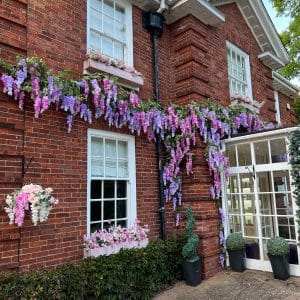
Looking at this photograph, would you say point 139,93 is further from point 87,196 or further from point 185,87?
point 87,196

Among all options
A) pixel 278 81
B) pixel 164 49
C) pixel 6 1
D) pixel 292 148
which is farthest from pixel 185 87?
pixel 278 81

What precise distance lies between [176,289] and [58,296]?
2416mm

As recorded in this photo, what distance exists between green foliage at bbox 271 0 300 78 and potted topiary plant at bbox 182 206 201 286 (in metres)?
11.8

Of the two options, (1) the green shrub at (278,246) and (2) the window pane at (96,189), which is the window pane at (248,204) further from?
(2) the window pane at (96,189)

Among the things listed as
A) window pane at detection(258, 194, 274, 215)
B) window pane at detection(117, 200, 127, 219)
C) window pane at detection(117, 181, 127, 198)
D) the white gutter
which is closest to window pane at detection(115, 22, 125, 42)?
window pane at detection(117, 181, 127, 198)

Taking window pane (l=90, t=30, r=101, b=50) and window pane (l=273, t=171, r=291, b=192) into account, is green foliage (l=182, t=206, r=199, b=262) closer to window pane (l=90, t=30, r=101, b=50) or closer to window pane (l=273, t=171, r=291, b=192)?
window pane (l=273, t=171, r=291, b=192)

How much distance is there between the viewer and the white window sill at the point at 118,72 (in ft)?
16.9

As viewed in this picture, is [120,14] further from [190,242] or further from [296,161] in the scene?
[190,242]

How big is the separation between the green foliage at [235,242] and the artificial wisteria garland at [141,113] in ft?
2.87

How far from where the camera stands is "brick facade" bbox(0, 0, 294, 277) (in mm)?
4129

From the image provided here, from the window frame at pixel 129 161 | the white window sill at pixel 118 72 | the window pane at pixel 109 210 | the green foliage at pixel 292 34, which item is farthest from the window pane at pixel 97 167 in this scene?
the green foliage at pixel 292 34

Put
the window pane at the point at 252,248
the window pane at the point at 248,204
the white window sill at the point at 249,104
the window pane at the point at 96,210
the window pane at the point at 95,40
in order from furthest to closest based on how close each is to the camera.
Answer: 1. the white window sill at the point at 249,104
2. the window pane at the point at 248,204
3. the window pane at the point at 252,248
4. the window pane at the point at 95,40
5. the window pane at the point at 96,210

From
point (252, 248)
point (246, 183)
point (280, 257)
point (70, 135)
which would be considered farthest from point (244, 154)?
point (70, 135)

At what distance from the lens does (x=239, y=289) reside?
17.2 feet
